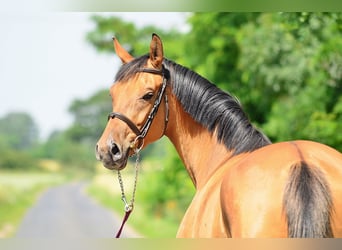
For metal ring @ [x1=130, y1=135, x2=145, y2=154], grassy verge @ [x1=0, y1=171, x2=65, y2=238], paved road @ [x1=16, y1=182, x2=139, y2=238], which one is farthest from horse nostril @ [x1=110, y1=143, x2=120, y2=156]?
grassy verge @ [x1=0, y1=171, x2=65, y2=238]

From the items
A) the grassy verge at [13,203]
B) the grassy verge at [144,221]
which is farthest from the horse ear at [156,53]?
the grassy verge at [13,203]

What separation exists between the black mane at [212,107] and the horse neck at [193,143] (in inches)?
2.1

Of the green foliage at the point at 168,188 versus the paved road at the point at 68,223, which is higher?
the green foliage at the point at 168,188

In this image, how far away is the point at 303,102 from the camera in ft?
32.3

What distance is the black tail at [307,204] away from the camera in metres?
2.34

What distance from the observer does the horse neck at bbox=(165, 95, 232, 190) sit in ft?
11.0

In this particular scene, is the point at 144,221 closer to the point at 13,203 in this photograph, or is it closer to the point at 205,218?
the point at 13,203

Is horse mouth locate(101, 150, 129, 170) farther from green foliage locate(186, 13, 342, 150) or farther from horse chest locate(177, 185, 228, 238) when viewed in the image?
green foliage locate(186, 13, 342, 150)

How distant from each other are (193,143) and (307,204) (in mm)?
1237

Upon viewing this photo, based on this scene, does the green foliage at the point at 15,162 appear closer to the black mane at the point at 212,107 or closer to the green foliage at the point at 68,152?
the green foliage at the point at 68,152

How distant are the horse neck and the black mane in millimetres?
52

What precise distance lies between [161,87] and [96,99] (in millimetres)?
66766

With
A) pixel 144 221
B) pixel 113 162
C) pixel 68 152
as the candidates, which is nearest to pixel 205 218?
pixel 113 162

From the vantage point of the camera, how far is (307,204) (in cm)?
236
